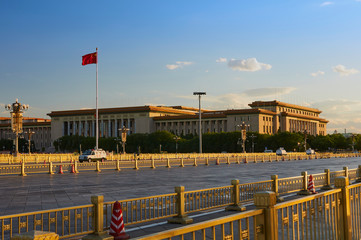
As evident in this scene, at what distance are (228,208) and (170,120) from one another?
526ft

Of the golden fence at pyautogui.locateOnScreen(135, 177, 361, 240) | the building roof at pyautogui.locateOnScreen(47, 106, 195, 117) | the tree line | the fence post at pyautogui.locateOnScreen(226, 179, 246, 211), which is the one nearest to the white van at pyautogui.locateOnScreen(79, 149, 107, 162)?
the fence post at pyautogui.locateOnScreen(226, 179, 246, 211)

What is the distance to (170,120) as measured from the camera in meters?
174

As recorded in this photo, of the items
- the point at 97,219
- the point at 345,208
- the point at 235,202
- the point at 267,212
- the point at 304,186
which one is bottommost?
the point at 235,202

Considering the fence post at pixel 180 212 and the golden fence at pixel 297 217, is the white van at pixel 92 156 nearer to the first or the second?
the fence post at pixel 180 212

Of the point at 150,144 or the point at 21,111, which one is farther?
the point at 150,144

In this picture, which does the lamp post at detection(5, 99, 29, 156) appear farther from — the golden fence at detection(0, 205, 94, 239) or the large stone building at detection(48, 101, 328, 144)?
the large stone building at detection(48, 101, 328, 144)

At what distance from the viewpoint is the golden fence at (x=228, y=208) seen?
6.10 m

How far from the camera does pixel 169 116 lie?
173750 mm

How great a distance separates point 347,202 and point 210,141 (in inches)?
5560

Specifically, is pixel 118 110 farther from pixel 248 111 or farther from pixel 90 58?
pixel 90 58

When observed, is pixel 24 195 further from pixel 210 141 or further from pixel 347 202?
pixel 210 141

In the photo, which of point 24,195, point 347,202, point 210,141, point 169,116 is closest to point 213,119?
point 169,116

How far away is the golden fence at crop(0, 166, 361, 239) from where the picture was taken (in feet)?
20.0

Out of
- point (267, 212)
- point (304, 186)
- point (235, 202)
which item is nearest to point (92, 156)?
point (304, 186)
